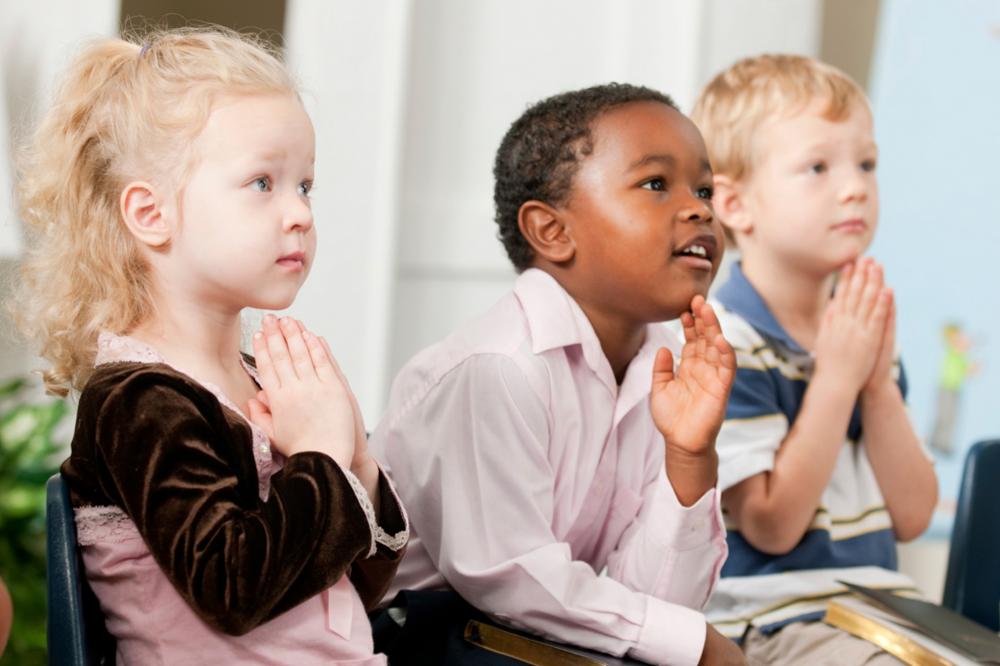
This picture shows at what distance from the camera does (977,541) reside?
1806 mm

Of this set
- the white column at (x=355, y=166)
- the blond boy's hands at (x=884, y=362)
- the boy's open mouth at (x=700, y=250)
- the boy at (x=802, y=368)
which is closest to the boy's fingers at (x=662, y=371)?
the boy's open mouth at (x=700, y=250)

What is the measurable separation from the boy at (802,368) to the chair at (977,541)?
72mm

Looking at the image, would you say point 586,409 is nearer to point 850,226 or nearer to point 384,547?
point 384,547

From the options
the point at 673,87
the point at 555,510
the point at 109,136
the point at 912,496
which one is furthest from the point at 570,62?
the point at 109,136

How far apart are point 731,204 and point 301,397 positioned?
961 mm

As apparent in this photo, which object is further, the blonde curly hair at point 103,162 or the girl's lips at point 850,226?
the girl's lips at point 850,226

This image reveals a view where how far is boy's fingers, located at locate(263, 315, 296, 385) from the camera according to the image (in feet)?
3.88

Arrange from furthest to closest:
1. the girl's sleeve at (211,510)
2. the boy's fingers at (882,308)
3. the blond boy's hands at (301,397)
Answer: the boy's fingers at (882,308) → the blond boy's hands at (301,397) → the girl's sleeve at (211,510)

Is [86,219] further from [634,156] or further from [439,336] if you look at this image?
[439,336]

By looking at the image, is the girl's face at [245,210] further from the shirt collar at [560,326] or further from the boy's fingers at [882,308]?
the boy's fingers at [882,308]

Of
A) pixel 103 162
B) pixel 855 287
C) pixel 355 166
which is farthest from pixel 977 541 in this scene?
pixel 355 166

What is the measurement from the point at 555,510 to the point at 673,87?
1.70 metres

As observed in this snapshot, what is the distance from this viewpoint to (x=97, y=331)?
1.21m

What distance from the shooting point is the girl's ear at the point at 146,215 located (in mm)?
1176
